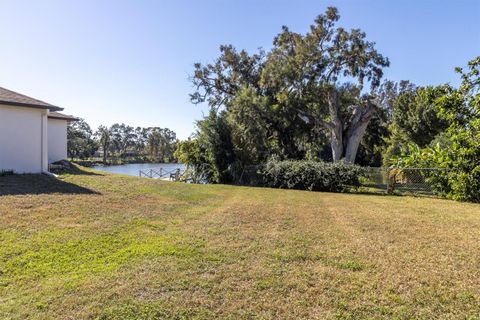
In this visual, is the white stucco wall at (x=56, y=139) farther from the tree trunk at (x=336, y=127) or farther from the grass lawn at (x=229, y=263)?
the tree trunk at (x=336, y=127)

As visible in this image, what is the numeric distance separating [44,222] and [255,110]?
14478 mm

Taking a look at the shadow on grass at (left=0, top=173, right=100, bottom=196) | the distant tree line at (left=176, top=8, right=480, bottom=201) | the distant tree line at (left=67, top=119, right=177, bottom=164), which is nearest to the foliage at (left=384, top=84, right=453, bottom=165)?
the distant tree line at (left=176, top=8, right=480, bottom=201)

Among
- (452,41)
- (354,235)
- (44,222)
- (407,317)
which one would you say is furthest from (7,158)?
(452,41)

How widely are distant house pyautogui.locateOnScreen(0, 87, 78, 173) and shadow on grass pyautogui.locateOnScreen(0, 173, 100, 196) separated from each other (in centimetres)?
86

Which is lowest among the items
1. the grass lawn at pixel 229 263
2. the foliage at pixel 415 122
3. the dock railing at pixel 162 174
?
the grass lawn at pixel 229 263

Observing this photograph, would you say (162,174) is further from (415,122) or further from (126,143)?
(126,143)

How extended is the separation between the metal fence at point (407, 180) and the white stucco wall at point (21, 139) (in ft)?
44.4

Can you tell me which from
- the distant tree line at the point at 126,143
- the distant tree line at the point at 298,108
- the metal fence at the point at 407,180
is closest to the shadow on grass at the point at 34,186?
the distant tree line at the point at 298,108

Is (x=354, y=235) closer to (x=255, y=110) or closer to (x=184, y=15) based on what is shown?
(x=184, y=15)

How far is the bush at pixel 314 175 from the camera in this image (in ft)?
41.4

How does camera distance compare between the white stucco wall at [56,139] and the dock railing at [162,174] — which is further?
the dock railing at [162,174]

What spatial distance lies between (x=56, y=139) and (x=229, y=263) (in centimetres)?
1670

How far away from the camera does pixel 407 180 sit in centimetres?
1188

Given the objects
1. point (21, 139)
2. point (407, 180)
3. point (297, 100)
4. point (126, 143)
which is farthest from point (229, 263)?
point (126, 143)
